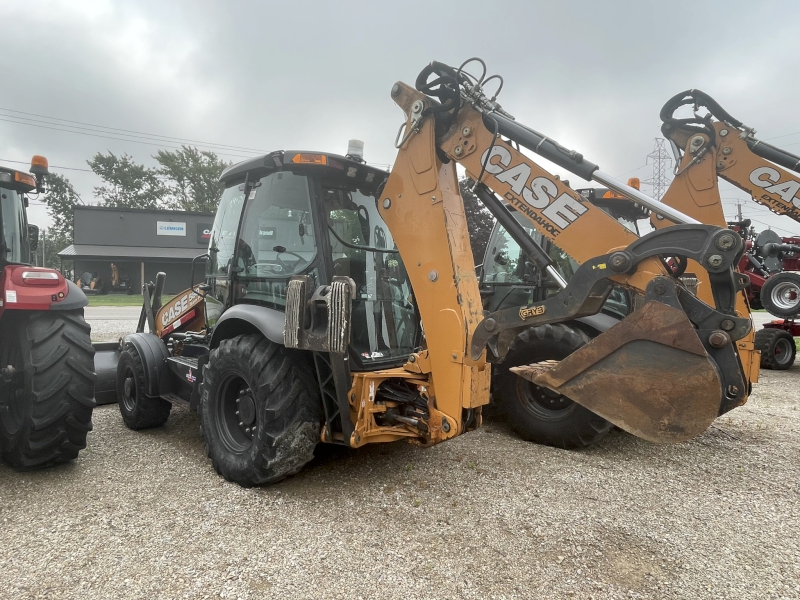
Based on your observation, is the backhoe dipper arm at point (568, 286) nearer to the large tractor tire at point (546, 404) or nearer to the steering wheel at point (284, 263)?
the steering wheel at point (284, 263)

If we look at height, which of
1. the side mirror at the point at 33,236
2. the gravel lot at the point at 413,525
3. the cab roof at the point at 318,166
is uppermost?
the cab roof at the point at 318,166

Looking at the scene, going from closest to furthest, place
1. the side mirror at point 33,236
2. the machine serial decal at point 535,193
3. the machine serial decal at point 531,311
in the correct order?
the machine serial decal at point 531,311
the machine serial decal at point 535,193
the side mirror at point 33,236

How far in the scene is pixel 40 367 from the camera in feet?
11.1

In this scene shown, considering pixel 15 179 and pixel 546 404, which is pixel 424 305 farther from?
pixel 15 179

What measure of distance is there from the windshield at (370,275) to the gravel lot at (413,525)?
0.93m

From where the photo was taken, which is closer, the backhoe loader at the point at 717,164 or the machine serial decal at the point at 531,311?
the machine serial decal at the point at 531,311

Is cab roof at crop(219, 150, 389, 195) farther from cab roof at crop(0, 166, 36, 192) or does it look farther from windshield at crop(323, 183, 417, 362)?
cab roof at crop(0, 166, 36, 192)

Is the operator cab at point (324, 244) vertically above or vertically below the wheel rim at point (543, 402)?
above

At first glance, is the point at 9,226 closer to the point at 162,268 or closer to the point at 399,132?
the point at 399,132

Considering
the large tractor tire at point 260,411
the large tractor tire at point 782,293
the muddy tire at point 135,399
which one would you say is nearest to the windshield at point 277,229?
the large tractor tire at point 260,411

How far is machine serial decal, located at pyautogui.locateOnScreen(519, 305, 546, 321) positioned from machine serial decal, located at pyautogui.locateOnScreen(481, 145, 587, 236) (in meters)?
0.48

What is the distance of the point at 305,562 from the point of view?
8.34 ft

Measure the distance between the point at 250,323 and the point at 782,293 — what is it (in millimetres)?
5978

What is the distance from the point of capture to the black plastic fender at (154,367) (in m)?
4.41
